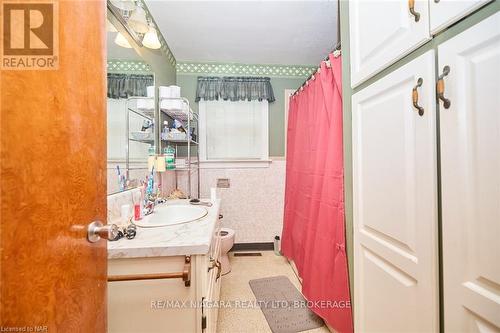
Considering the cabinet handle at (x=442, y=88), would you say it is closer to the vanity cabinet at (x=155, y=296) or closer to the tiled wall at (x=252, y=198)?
the vanity cabinet at (x=155, y=296)

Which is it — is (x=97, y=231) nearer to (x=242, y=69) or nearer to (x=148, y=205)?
(x=148, y=205)

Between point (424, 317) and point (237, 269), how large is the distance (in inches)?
76.5

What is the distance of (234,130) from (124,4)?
170 cm

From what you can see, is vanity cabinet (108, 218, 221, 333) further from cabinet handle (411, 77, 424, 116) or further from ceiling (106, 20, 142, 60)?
ceiling (106, 20, 142, 60)

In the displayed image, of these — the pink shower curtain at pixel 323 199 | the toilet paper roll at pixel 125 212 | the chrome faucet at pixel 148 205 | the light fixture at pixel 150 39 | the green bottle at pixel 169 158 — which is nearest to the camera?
the toilet paper roll at pixel 125 212

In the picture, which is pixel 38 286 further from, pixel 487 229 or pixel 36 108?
pixel 487 229

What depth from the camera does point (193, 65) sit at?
2840mm

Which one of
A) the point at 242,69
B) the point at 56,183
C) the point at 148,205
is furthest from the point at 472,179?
the point at 242,69

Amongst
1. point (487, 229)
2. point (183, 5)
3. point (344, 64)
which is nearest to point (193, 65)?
point (183, 5)

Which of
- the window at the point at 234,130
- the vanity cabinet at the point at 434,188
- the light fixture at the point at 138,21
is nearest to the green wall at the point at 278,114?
the window at the point at 234,130

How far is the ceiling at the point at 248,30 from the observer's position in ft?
6.15

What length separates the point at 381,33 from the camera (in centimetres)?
88

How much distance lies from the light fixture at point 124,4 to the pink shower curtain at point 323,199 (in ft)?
4.47

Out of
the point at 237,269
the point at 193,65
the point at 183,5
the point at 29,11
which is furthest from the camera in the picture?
the point at 193,65
